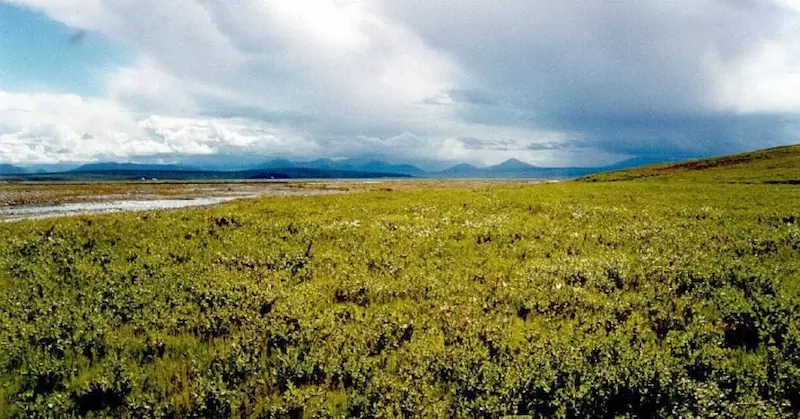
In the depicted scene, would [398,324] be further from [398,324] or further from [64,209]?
[64,209]

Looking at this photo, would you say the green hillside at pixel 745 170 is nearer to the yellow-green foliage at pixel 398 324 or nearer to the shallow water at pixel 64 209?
the yellow-green foliage at pixel 398 324

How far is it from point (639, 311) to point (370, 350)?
637 cm

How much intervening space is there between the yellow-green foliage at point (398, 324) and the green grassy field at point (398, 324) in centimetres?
5

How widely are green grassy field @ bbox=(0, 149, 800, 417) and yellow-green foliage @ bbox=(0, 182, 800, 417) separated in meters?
0.05

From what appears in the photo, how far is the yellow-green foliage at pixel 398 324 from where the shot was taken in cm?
742

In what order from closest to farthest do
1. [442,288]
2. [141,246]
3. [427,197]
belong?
[442,288], [141,246], [427,197]

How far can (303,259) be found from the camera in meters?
15.9

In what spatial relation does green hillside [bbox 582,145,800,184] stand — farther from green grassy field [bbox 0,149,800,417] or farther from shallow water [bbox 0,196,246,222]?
shallow water [bbox 0,196,246,222]

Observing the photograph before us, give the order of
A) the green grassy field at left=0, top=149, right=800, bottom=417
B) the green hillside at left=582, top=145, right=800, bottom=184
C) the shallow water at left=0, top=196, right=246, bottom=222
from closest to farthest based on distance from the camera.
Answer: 1. the green grassy field at left=0, top=149, right=800, bottom=417
2. the shallow water at left=0, top=196, right=246, bottom=222
3. the green hillside at left=582, top=145, right=800, bottom=184

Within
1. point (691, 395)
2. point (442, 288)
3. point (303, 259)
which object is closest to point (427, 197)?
point (303, 259)

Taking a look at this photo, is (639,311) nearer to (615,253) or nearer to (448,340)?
(448,340)

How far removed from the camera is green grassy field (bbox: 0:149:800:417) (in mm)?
7418

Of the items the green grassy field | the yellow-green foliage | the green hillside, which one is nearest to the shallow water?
the green grassy field

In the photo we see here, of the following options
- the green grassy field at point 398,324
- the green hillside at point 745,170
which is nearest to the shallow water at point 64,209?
the green grassy field at point 398,324
